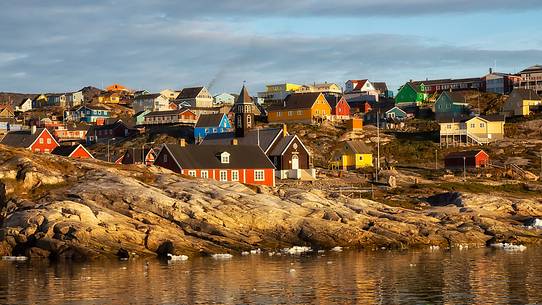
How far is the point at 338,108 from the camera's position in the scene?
157m

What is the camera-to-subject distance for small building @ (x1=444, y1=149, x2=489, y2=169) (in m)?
117

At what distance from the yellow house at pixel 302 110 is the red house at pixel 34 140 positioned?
36563 millimetres

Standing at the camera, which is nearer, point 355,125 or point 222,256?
point 222,256

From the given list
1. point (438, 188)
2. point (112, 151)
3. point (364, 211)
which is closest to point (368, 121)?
point (112, 151)

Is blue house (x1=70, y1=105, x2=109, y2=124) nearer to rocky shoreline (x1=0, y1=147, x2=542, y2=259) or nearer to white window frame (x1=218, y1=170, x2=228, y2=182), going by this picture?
white window frame (x1=218, y1=170, x2=228, y2=182)

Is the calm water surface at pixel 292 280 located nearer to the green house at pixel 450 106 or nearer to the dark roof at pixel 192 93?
the green house at pixel 450 106

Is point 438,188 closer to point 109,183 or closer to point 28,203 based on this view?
point 109,183

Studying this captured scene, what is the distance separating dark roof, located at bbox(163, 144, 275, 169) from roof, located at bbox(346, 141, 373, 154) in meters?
24.8

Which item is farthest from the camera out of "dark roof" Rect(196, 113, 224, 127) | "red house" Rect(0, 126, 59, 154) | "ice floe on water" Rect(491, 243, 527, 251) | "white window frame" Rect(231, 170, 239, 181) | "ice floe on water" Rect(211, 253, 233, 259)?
"dark roof" Rect(196, 113, 224, 127)

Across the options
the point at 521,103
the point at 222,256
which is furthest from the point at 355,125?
the point at 222,256

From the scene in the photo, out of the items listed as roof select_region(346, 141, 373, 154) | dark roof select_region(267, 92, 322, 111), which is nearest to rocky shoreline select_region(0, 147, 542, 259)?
roof select_region(346, 141, 373, 154)

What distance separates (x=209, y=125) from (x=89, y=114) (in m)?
56.1

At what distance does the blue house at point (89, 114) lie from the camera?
190 m

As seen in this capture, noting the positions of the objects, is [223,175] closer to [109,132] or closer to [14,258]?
[14,258]
